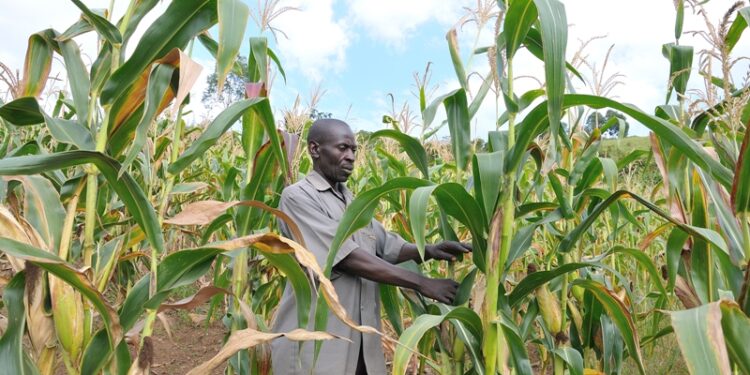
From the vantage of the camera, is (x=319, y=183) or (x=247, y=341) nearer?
(x=247, y=341)

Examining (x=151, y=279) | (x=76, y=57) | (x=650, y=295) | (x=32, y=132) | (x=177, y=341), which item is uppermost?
(x=32, y=132)

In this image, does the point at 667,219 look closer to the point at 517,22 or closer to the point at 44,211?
the point at 517,22

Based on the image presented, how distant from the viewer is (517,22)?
1.56 meters

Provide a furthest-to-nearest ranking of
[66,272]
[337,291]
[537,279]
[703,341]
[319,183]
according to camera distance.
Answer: [319,183] < [337,291] < [537,279] < [66,272] < [703,341]

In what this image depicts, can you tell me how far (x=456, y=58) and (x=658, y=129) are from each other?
2.82ft

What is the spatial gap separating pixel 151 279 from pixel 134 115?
0.44m

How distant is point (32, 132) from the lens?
12.6ft

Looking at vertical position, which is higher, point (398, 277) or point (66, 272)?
point (66, 272)

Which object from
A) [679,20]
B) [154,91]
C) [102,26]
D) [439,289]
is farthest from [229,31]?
[679,20]

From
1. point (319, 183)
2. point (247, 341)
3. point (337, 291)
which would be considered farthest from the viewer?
point (319, 183)

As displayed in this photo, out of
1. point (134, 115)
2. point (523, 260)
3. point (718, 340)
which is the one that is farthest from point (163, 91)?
point (523, 260)

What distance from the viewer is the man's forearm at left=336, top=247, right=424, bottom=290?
190cm

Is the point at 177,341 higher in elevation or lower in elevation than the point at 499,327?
lower

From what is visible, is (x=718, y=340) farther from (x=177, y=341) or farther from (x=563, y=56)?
(x=177, y=341)
